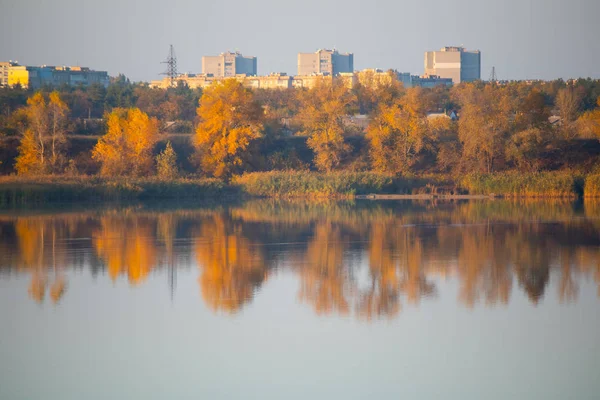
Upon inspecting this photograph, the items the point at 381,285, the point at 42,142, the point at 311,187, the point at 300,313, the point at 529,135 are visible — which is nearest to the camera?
the point at 300,313

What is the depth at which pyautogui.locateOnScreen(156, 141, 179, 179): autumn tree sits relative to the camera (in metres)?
40.2

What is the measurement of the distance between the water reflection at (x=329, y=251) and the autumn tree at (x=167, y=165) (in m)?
7.91

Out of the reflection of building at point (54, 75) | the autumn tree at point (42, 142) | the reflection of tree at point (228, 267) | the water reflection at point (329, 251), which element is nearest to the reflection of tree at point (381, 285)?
the water reflection at point (329, 251)

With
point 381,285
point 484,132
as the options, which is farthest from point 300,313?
point 484,132

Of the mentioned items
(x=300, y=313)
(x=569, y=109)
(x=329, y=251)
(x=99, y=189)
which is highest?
(x=569, y=109)

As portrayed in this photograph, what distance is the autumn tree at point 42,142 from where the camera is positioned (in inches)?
1604

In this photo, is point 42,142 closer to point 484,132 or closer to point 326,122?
point 326,122

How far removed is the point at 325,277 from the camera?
1738cm

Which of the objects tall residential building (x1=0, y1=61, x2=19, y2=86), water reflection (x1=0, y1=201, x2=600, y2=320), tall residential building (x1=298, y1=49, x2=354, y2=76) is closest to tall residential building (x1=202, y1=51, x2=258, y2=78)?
tall residential building (x1=298, y1=49, x2=354, y2=76)

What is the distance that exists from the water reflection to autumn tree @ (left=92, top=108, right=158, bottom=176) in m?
9.00

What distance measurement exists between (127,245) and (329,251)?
17.9ft

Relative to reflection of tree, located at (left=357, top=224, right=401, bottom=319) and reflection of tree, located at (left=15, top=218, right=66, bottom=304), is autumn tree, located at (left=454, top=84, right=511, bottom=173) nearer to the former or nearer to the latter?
reflection of tree, located at (left=357, top=224, right=401, bottom=319)

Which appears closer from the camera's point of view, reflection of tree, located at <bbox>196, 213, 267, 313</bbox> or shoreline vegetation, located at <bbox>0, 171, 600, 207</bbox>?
reflection of tree, located at <bbox>196, 213, 267, 313</bbox>

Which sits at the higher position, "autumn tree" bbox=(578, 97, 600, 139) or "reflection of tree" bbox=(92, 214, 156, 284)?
"autumn tree" bbox=(578, 97, 600, 139)
